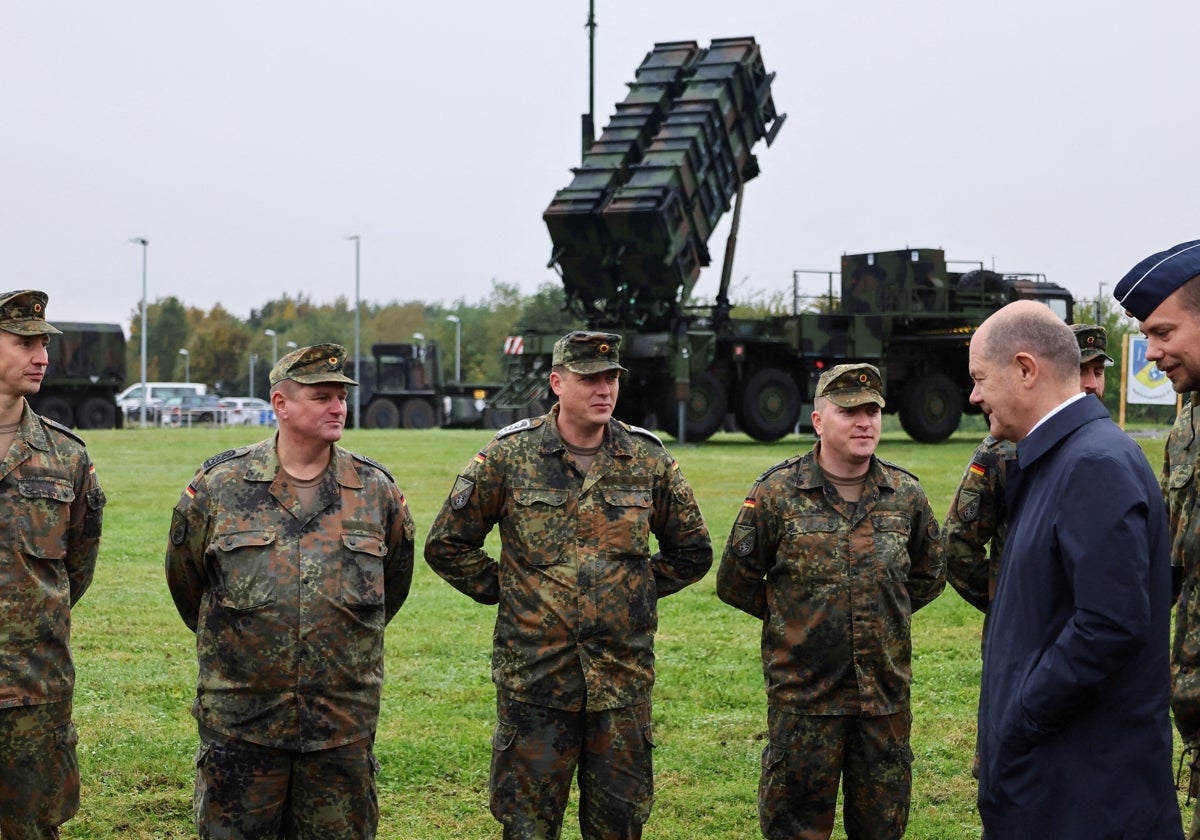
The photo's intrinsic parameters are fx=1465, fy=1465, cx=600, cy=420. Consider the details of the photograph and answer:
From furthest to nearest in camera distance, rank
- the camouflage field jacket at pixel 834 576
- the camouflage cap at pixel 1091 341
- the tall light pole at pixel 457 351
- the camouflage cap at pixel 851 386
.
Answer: the tall light pole at pixel 457 351 < the camouflage cap at pixel 1091 341 < the camouflage cap at pixel 851 386 < the camouflage field jacket at pixel 834 576

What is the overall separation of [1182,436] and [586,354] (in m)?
1.90

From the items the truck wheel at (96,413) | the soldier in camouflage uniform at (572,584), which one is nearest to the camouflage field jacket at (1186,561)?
the soldier in camouflage uniform at (572,584)

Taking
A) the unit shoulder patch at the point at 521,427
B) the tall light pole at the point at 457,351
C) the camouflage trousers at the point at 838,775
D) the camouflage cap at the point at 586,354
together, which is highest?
the tall light pole at the point at 457,351

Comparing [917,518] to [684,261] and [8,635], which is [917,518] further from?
[684,261]

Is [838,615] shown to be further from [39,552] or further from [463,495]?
[39,552]

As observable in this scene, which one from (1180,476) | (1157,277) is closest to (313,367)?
(1157,277)

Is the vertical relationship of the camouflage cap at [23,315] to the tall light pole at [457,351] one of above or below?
below

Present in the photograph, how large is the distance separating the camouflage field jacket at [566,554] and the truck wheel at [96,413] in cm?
3172

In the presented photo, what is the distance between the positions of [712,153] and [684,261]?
175 cm

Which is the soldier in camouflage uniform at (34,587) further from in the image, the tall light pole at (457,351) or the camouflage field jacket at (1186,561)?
the tall light pole at (457,351)

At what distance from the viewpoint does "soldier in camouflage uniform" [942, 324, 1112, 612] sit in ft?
16.6

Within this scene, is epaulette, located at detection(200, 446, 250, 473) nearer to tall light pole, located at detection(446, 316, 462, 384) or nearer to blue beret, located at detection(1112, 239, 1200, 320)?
blue beret, located at detection(1112, 239, 1200, 320)

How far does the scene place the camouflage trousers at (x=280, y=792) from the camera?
13.8ft

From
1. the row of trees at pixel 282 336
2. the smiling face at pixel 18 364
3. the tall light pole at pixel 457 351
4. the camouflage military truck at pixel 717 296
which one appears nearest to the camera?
the smiling face at pixel 18 364
